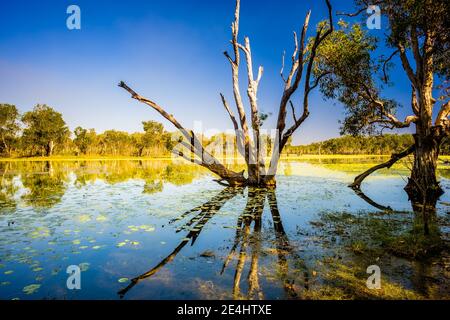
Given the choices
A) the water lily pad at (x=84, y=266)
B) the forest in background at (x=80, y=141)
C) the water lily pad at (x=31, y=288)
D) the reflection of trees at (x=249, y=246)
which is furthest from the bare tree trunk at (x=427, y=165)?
the forest in background at (x=80, y=141)

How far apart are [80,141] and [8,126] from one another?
2114 cm

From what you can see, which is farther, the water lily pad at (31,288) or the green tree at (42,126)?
the green tree at (42,126)

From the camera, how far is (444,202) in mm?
13266

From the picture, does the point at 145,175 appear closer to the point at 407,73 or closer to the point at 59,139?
the point at 407,73

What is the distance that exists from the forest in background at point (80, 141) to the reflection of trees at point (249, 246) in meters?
46.8

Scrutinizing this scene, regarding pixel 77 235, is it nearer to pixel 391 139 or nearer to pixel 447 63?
pixel 447 63

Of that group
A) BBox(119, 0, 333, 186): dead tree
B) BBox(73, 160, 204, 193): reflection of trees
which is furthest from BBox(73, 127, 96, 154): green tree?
BBox(119, 0, 333, 186): dead tree

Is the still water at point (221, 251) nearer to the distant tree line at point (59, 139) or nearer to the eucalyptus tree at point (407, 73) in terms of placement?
the eucalyptus tree at point (407, 73)

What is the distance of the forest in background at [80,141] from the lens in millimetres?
77250

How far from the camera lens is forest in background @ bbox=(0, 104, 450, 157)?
77250 millimetres

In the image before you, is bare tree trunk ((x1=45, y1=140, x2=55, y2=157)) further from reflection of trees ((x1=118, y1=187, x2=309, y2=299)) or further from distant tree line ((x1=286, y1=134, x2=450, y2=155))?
distant tree line ((x1=286, y1=134, x2=450, y2=155))
